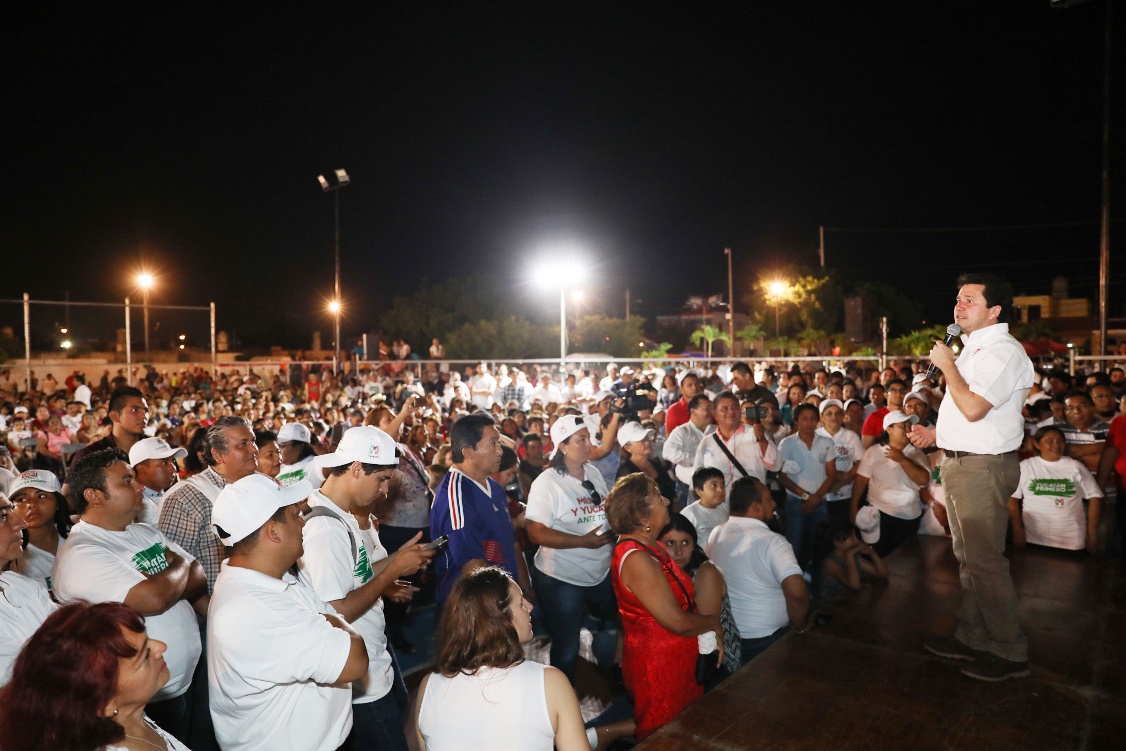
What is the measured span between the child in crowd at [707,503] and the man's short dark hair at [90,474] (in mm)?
3439

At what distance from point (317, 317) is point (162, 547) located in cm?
4902

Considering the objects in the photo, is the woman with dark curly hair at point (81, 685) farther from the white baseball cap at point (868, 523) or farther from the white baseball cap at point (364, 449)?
the white baseball cap at point (868, 523)

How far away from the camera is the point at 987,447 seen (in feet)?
10.7

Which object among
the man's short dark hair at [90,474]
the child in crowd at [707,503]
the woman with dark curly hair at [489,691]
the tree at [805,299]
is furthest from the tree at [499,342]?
the woman with dark curly hair at [489,691]

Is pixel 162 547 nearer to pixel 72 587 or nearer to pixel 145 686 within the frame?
pixel 72 587

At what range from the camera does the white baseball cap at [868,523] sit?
20.9 feet

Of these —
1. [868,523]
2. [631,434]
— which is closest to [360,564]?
[631,434]

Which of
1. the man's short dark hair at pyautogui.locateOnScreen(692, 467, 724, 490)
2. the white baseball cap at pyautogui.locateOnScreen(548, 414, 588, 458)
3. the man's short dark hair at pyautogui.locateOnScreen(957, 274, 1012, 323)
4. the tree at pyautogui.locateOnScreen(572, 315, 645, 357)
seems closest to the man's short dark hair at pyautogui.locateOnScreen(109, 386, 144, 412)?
the white baseball cap at pyautogui.locateOnScreen(548, 414, 588, 458)

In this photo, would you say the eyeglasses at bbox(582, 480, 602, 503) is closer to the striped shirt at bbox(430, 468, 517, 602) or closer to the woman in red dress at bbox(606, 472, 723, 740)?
the striped shirt at bbox(430, 468, 517, 602)

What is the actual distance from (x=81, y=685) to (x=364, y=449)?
5.35ft

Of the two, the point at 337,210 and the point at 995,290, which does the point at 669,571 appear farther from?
→ the point at 337,210

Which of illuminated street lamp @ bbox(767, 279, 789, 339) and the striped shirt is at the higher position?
illuminated street lamp @ bbox(767, 279, 789, 339)

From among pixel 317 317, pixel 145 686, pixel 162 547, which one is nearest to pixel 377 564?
pixel 162 547

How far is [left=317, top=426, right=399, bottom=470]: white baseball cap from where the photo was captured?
10.4ft
